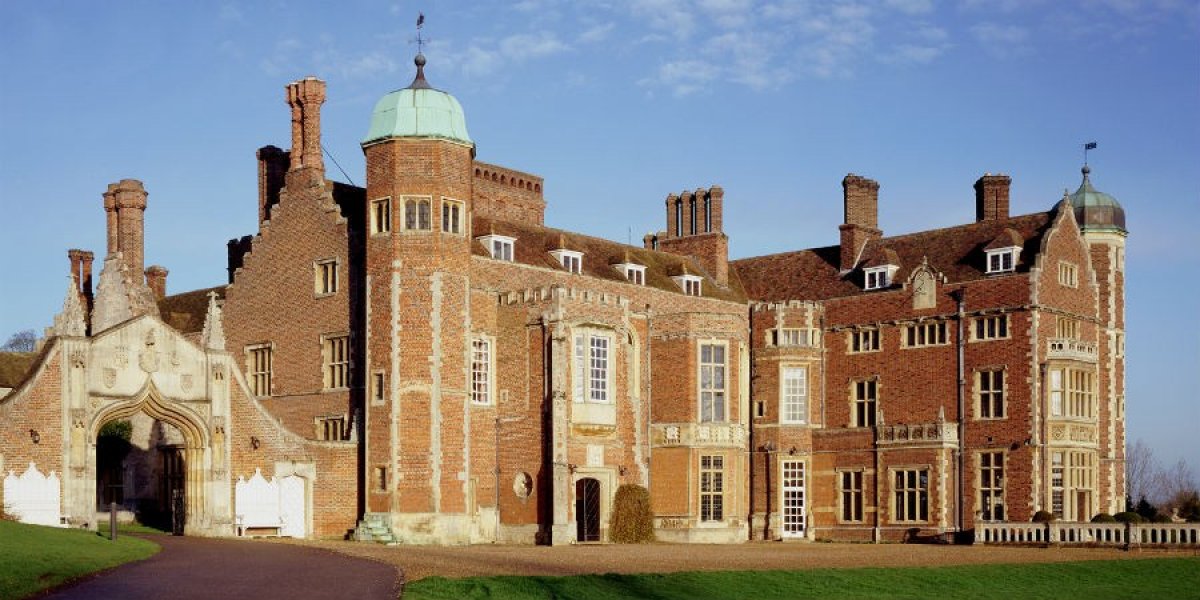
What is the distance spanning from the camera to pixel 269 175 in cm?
5100

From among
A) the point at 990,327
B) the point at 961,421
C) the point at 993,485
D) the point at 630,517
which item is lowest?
the point at 630,517

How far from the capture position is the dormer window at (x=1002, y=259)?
48.9m

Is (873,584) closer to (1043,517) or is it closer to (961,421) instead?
(1043,517)

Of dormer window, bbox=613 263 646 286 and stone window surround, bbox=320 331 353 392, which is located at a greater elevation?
dormer window, bbox=613 263 646 286

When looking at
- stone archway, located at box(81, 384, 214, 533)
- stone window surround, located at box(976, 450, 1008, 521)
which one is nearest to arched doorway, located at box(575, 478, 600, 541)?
stone archway, located at box(81, 384, 214, 533)

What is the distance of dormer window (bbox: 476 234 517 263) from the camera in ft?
155

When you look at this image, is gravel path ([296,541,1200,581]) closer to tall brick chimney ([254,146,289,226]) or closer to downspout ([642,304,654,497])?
downspout ([642,304,654,497])

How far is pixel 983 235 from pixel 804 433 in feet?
28.8

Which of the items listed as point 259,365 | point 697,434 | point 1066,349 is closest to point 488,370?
point 697,434

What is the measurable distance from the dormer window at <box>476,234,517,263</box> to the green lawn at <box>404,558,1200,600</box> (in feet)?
61.4

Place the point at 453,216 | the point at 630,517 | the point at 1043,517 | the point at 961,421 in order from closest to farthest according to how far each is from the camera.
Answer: the point at 453,216
the point at 1043,517
the point at 630,517
the point at 961,421

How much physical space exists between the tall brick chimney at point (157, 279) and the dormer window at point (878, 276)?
27.1 metres

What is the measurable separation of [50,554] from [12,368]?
26114 millimetres

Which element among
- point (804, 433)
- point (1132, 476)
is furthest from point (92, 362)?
point (1132, 476)
